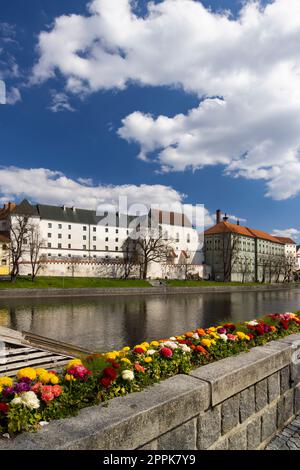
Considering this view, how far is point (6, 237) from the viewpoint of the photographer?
7106 centimetres

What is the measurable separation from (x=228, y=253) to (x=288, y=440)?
306 feet

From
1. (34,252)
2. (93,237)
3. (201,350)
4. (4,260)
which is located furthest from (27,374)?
(93,237)

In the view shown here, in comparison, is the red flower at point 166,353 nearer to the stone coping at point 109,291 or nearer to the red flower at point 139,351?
the red flower at point 139,351

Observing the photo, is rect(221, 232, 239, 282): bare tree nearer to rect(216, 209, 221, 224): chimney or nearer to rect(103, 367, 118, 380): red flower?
rect(216, 209, 221, 224): chimney

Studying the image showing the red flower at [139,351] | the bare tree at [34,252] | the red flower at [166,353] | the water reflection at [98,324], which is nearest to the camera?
the red flower at [166,353]

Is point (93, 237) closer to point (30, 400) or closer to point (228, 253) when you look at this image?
point (228, 253)

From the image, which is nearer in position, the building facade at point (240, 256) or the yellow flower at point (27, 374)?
the yellow flower at point (27, 374)

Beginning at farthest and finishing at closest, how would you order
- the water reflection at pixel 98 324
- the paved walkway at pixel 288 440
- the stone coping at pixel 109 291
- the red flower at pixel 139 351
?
the stone coping at pixel 109 291 → the water reflection at pixel 98 324 → the red flower at pixel 139 351 → the paved walkway at pixel 288 440

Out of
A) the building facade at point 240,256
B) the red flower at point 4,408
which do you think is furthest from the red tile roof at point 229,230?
the red flower at point 4,408

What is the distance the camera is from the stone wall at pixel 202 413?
257cm

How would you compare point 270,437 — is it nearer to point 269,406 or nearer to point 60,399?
point 269,406

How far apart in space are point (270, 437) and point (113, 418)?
3102mm

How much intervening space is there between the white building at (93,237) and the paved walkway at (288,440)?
65.1 m
